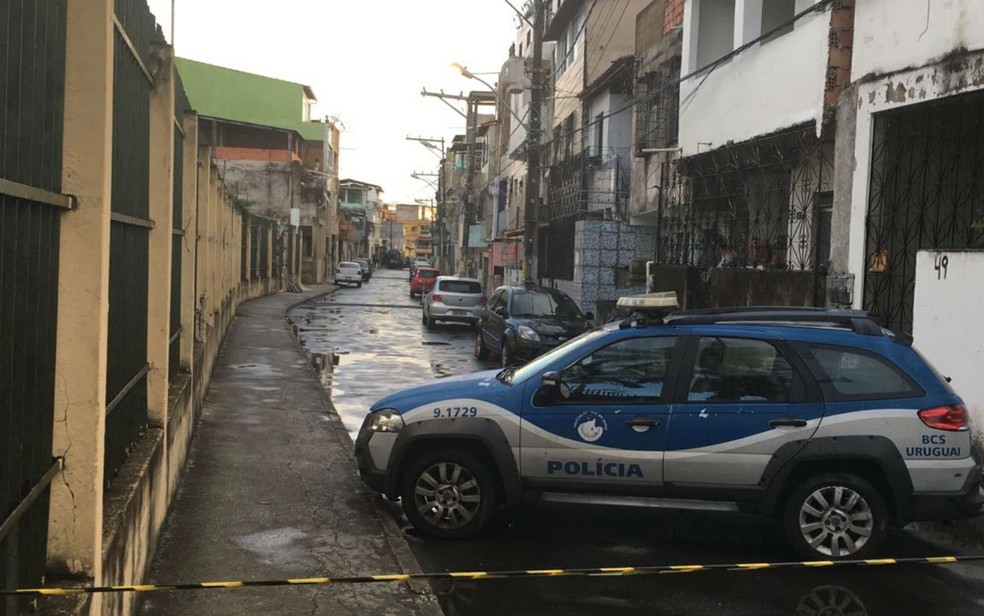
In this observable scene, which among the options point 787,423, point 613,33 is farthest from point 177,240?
point 613,33

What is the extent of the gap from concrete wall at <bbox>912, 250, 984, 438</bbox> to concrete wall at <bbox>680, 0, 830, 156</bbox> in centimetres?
339

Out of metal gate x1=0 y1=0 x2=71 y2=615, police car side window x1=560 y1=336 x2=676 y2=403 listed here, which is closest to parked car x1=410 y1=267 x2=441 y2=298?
police car side window x1=560 y1=336 x2=676 y2=403

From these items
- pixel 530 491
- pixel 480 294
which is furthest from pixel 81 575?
pixel 480 294

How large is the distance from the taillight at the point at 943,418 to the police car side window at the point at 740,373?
2.86ft

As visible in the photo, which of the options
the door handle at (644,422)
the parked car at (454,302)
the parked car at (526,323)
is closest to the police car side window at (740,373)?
the door handle at (644,422)

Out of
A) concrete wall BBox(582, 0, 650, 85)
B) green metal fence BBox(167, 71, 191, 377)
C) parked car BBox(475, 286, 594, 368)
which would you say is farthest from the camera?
concrete wall BBox(582, 0, 650, 85)

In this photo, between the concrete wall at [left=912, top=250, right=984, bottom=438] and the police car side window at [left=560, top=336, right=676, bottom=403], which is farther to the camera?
the concrete wall at [left=912, top=250, right=984, bottom=438]

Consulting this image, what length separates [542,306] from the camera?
56.8ft

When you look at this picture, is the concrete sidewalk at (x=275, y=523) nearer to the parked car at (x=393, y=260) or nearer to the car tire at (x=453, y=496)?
the car tire at (x=453, y=496)

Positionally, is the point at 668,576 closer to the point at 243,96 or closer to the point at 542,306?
the point at 542,306

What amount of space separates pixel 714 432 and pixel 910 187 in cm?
616

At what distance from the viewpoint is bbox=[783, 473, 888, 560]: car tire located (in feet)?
20.1

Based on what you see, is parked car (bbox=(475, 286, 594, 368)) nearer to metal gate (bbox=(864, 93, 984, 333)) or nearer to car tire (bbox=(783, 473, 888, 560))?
metal gate (bbox=(864, 93, 984, 333))

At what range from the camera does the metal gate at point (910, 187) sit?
35.4 ft
